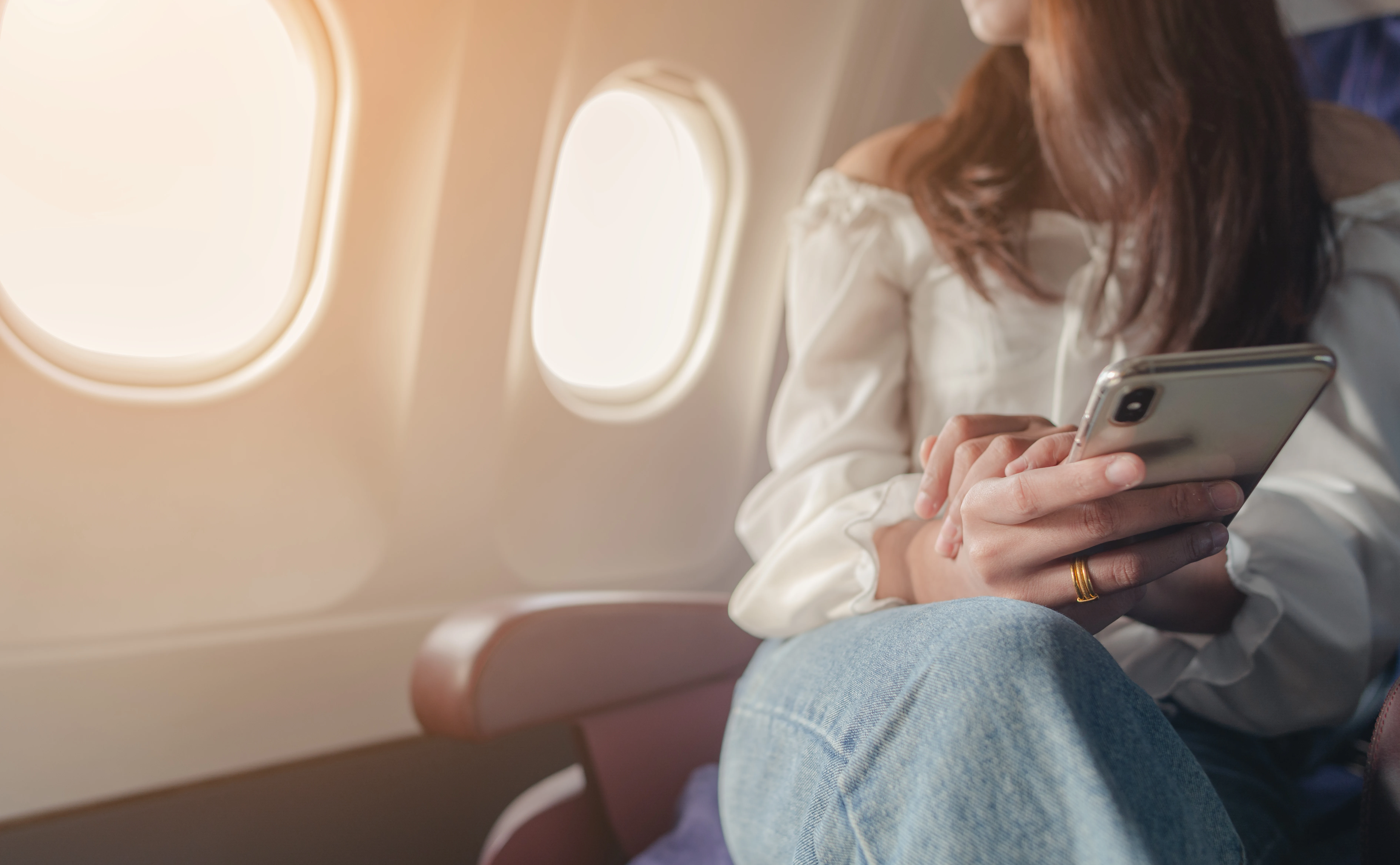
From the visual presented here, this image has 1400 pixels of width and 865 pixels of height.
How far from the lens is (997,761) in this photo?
382mm

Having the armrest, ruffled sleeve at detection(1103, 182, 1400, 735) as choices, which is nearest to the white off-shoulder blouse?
ruffled sleeve at detection(1103, 182, 1400, 735)

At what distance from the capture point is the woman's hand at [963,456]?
1.70 ft

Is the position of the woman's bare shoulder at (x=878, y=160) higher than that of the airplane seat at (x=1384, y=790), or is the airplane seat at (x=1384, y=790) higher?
the woman's bare shoulder at (x=878, y=160)

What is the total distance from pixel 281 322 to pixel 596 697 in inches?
25.5

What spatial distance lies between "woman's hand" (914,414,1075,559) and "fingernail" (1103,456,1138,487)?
77mm

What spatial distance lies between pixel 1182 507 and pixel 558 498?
0.97 metres

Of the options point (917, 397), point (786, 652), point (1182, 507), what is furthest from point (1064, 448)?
point (917, 397)

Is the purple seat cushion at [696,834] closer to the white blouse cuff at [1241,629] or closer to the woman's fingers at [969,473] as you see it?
the woman's fingers at [969,473]

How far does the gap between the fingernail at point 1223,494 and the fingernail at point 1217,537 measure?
18 millimetres

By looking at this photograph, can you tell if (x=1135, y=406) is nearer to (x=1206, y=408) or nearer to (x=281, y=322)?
(x=1206, y=408)

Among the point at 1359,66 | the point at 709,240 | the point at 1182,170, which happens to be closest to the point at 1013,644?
the point at 1182,170

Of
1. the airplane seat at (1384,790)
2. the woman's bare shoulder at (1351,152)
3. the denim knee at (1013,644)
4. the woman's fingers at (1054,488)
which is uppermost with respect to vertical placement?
the woman's bare shoulder at (1351,152)

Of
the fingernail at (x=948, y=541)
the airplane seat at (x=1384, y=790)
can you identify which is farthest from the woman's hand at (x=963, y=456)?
the airplane seat at (x=1384, y=790)

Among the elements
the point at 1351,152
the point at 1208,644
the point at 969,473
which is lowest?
the point at 1208,644
